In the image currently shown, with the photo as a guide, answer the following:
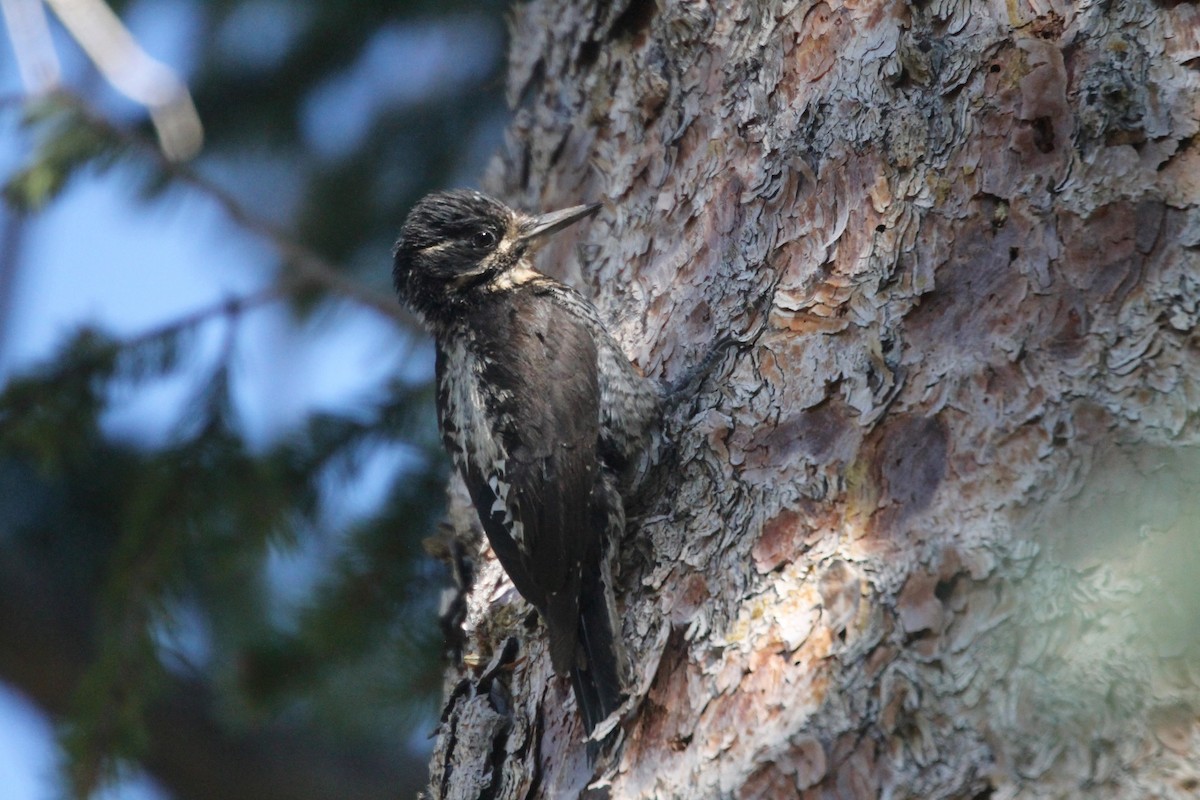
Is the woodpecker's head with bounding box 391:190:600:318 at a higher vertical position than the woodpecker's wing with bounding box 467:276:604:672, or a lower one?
higher

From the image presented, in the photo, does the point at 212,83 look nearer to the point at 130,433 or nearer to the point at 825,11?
the point at 130,433

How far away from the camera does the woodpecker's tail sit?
2510mm

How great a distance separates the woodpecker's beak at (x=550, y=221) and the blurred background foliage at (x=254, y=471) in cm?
89

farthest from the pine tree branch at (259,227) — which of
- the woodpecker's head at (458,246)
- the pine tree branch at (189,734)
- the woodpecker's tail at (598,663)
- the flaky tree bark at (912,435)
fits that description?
the woodpecker's tail at (598,663)

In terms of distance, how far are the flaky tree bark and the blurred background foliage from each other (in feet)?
3.52

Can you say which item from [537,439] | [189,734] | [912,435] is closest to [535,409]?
[537,439]

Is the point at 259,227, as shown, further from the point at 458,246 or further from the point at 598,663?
the point at 598,663

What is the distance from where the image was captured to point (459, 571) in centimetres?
343

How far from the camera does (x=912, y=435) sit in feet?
7.67

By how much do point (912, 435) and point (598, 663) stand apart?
85 cm

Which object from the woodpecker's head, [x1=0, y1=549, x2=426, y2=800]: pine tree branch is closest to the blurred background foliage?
[x1=0, y1=549, x2=426, y2=800]: pine tree branch

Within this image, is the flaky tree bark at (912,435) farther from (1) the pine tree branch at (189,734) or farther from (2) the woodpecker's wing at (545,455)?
(1) the pine tree branch at (189,734)

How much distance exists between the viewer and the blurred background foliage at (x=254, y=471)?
13.0 ft

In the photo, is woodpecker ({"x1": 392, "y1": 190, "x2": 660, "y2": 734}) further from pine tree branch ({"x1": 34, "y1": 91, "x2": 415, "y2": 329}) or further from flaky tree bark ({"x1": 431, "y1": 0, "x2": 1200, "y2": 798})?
pine tree branch ({"x1": 34, "y1": 91, "x2": 415, "y2": 329})
